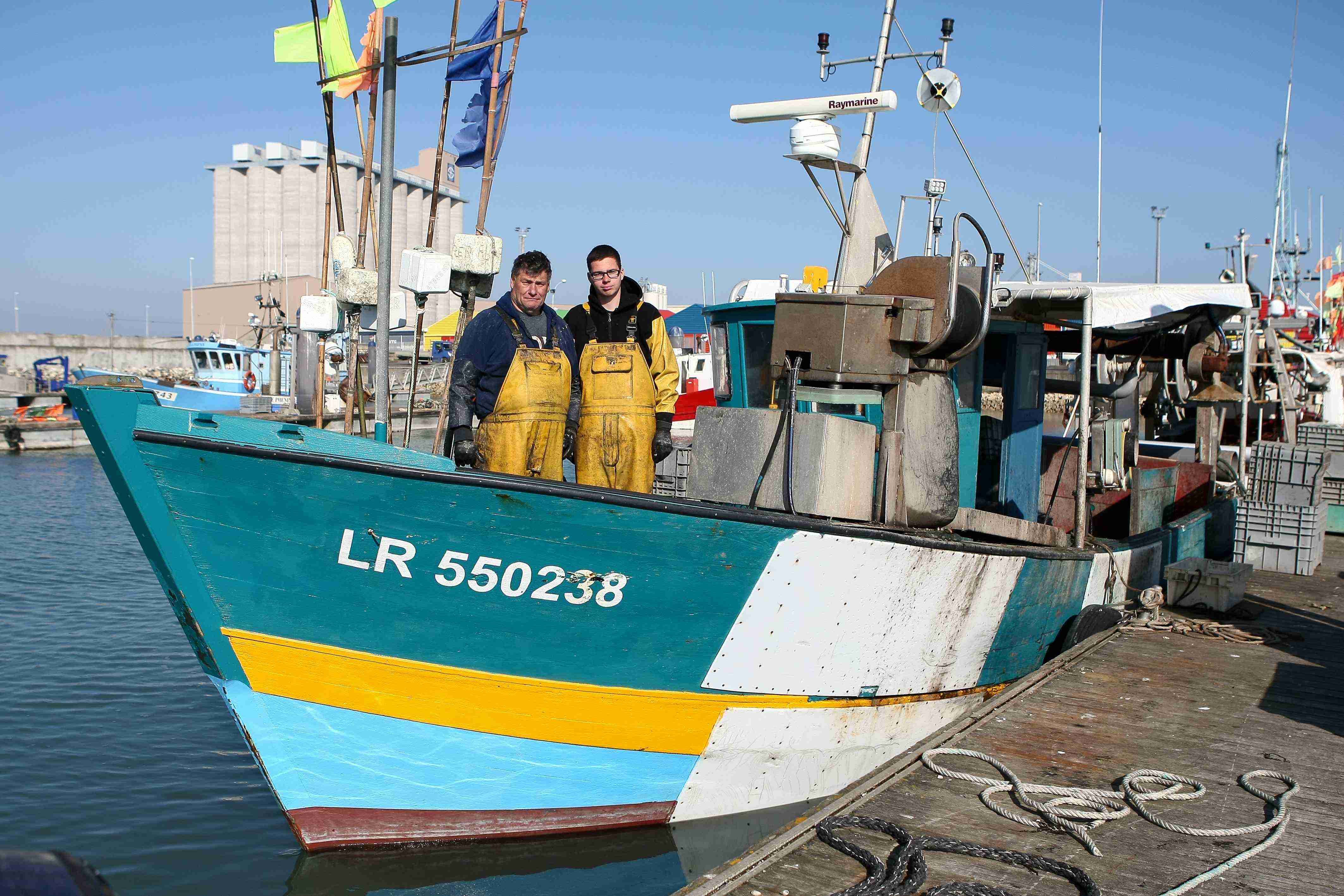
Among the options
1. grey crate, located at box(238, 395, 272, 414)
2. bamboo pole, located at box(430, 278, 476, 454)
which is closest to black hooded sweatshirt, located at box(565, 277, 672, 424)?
bamboo pole, located at box(430, 278, 476, 454)

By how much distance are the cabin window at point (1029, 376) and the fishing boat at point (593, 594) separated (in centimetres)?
196

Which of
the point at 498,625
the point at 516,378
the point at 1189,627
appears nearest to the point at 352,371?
the point at 516,378

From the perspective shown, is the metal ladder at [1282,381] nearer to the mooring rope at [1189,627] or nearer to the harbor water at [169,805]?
the mooring rope at [1189,627]

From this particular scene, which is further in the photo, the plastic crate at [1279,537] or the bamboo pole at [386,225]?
the plastic crate at [1279,537]

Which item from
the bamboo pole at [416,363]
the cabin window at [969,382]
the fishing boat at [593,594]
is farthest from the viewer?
the cabin window at [969,382]

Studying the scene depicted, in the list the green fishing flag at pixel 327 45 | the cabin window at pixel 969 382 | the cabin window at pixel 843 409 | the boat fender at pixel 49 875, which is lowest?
the boat fender at pixel 49 875

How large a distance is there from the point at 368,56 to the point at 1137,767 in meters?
7.08

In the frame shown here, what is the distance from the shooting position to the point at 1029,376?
7.54m

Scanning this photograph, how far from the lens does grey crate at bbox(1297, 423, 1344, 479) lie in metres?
13.1

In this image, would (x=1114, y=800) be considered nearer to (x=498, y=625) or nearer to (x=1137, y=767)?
(x=1137, y=767)

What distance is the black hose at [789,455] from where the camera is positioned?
15.1ft

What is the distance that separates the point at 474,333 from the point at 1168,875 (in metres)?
3.80

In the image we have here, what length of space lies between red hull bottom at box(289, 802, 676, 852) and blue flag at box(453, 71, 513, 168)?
4227 millimetres

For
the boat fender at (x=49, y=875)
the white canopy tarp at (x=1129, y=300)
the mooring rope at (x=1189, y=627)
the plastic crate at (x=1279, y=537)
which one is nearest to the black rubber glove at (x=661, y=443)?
the white canopy tarp at (x=1129, y=300)
